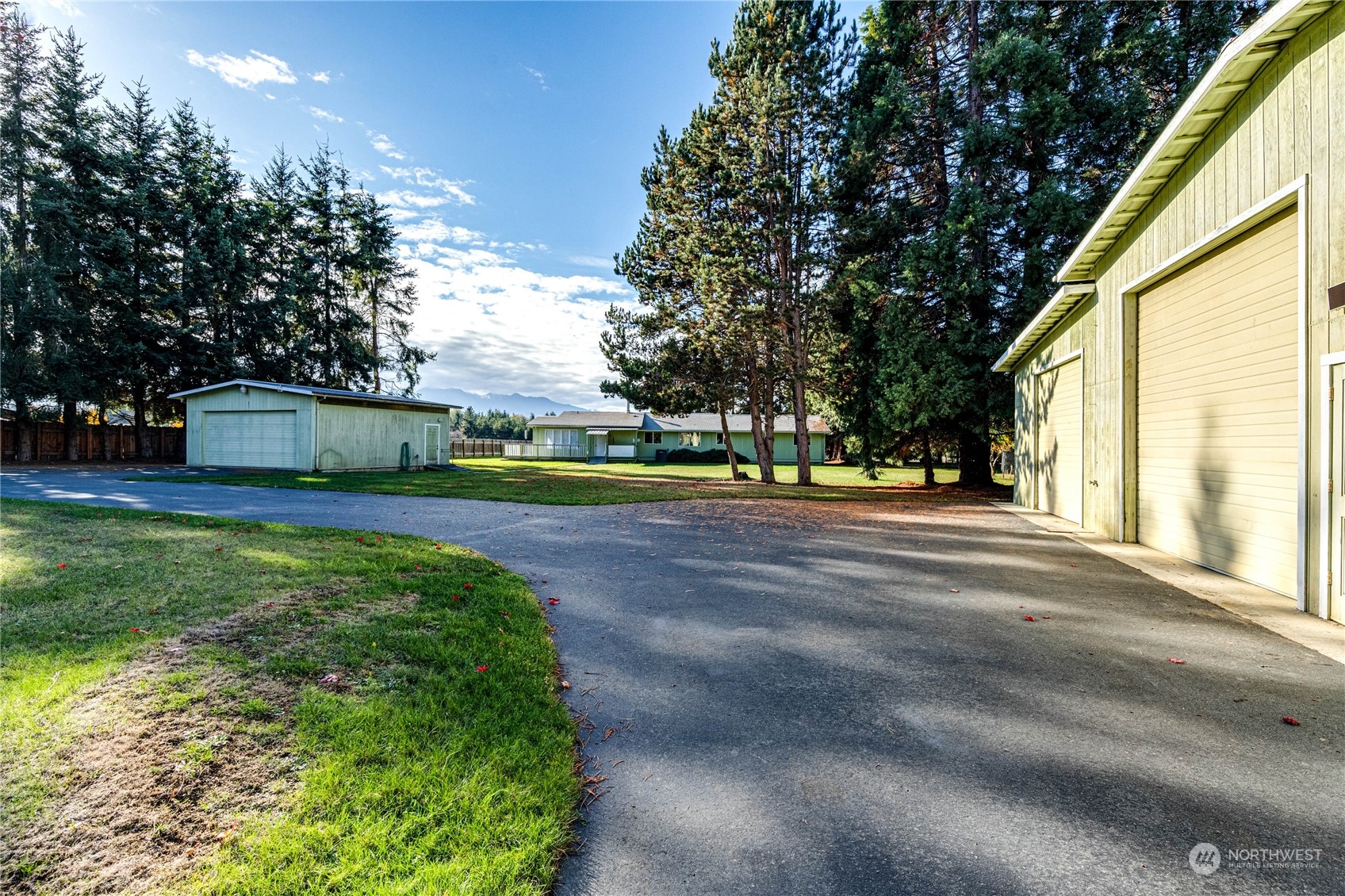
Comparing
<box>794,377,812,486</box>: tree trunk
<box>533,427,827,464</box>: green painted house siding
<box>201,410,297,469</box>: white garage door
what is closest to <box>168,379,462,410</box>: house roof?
<box>201,410,297,469</box>: white garage door

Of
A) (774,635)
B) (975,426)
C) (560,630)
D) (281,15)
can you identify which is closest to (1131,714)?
(774,635)

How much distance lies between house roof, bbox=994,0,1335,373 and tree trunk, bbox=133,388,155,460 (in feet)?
110

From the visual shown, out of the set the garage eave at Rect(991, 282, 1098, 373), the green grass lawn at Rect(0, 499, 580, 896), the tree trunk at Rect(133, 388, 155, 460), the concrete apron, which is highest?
the garage eave at Rect(991, 282, 1098, 373)

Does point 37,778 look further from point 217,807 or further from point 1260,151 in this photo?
point 1260,151

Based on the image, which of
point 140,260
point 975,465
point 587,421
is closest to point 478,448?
point 587,421

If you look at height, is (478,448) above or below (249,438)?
below

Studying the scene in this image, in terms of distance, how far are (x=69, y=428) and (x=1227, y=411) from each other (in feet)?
112

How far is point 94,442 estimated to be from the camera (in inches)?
909

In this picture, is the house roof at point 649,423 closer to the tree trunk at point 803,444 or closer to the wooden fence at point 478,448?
the wooden fence at point 478,448

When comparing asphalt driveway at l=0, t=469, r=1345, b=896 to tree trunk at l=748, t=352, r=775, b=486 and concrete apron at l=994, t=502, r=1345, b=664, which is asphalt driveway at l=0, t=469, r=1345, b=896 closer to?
concrete apron at l=994, t=502, r=1345, b=664

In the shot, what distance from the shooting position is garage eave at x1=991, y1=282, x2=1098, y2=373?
31.1ft

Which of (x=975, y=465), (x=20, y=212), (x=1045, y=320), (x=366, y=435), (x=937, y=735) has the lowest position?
(x=937, y=735)

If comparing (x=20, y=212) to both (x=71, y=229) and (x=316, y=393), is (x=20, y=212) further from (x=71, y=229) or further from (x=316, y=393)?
(x=316, y=393)

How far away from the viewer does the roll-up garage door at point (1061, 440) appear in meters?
9.84
